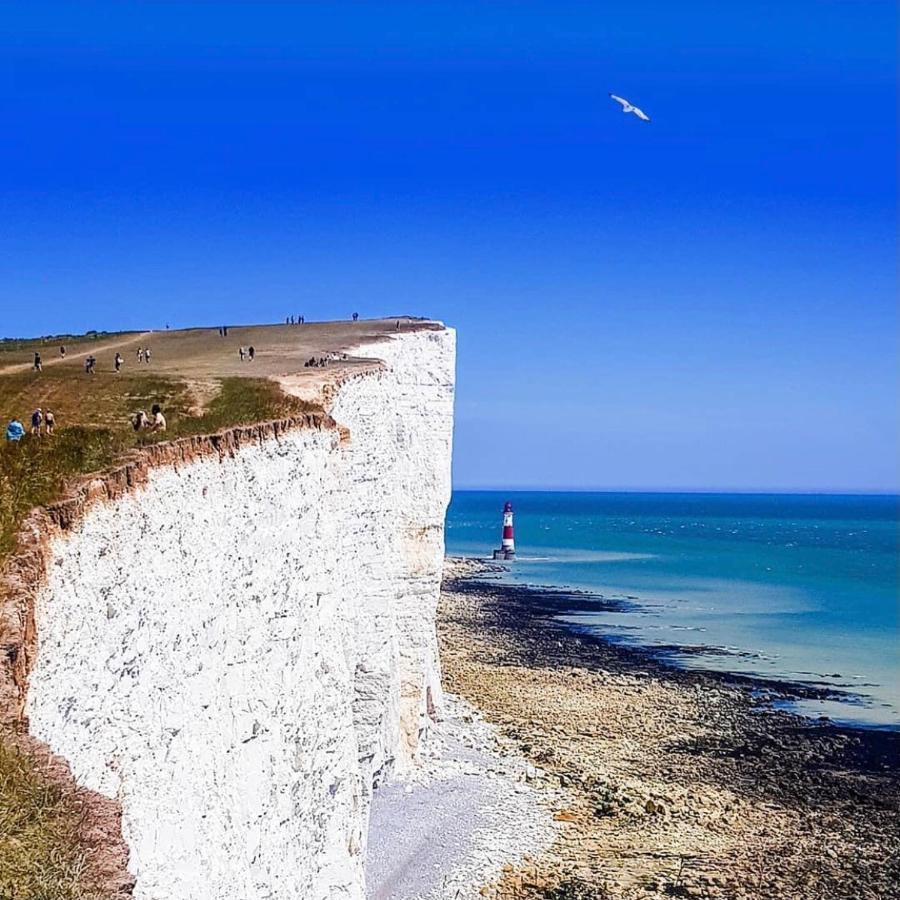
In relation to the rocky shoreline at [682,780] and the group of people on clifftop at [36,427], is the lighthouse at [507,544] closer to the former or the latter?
the rocky shoreline at [682,780]

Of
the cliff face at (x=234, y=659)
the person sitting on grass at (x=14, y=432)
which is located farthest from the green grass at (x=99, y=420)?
the cliff face at (x=234, y=659)

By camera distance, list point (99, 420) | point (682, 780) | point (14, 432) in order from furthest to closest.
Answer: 1. point (682, 780)
2. point (99, 420)
3. point (14, 432)

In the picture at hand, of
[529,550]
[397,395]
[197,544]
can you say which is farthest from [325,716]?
[529,550]

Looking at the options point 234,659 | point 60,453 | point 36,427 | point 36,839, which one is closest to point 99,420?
point 36,427

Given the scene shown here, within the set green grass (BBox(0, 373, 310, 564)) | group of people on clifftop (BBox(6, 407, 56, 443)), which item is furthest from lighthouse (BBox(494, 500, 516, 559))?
group of people on clifftop (BBox(6, 407, 56, 443))

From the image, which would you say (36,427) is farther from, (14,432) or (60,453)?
(60,453)

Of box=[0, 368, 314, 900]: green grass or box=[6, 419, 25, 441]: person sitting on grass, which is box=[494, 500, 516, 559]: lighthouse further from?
box=[6, 419, 25, 441]: person sitting on grass

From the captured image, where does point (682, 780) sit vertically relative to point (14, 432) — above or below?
below
